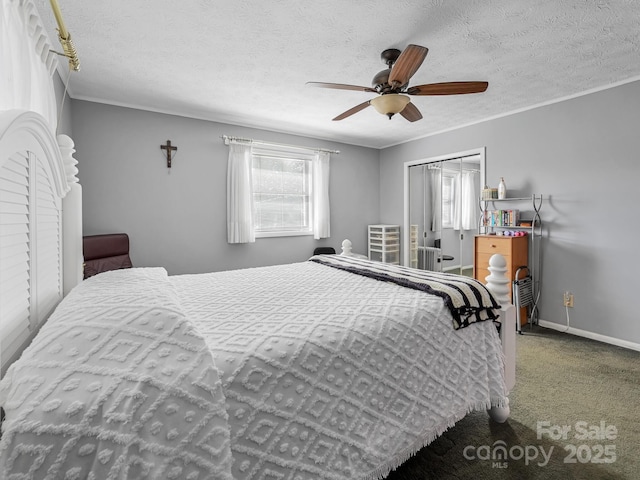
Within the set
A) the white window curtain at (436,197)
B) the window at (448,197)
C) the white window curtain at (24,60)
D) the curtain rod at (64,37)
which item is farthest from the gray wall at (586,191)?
the white window curtain at (24,60)

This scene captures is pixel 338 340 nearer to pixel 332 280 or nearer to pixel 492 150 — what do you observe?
pixel 332 280

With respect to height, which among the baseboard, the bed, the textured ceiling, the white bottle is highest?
the textured ceiling

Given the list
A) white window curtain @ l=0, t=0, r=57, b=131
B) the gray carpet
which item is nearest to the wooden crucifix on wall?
white window curtain @ l=0, t=0, r=57, b=131

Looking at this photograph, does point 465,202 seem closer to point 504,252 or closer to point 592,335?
point 504,252

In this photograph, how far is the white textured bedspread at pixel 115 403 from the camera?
0.62m

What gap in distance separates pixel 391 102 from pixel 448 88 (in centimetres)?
40

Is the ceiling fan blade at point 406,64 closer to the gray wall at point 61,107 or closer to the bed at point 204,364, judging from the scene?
the bed at point 204,364

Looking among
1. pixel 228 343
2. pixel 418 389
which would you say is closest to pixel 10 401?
pixel 228 343

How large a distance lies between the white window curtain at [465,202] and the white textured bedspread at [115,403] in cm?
422

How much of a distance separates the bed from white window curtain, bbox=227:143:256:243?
212cm

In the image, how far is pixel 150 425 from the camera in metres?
0.70

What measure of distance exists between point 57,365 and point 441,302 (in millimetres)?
1466

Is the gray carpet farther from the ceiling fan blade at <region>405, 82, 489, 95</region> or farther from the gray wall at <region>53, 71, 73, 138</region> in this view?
the gray wall at <region>53, 71, 73, 138</region>

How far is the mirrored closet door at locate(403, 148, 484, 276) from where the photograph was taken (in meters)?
4.31
